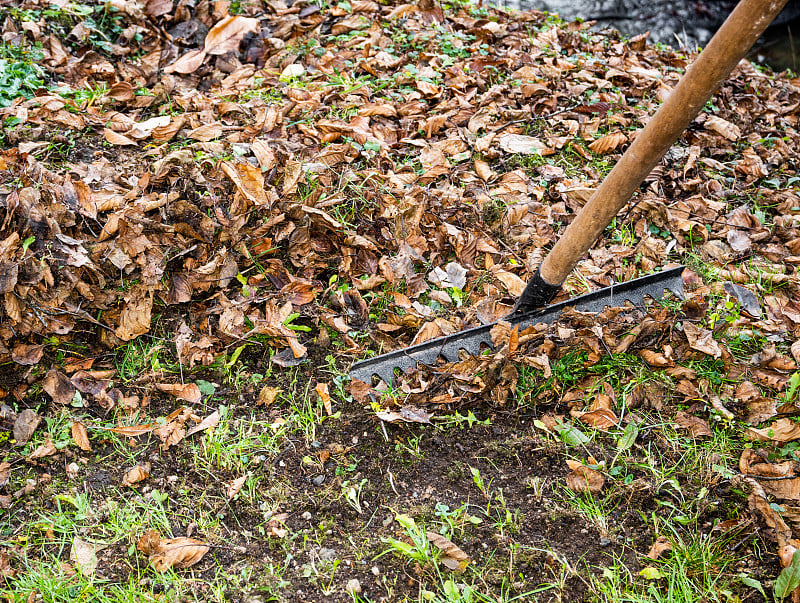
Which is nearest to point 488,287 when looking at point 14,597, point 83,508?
point 83,508

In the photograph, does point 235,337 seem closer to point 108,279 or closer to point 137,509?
point 108,279

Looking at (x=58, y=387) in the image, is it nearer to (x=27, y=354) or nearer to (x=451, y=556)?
(x=27, y=354)

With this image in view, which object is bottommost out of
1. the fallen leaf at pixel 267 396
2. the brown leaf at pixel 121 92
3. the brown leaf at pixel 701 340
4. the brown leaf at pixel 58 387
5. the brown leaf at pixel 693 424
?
the brown leaf at pixel 58 387

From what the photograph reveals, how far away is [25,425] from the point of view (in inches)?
70.7

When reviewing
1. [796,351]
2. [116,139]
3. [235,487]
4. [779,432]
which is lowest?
[235,487]

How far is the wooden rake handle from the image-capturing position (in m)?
1.45

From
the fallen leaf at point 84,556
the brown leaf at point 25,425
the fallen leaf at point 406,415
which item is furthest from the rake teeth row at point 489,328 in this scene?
the brown leaf at point 25,425

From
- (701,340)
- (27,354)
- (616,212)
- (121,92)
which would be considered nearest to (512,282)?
(616,212)

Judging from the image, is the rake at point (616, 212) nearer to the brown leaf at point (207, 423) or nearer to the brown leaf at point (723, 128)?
the brown leaf at point (207, 423)

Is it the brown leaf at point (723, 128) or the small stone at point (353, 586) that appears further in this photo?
the brown leaf at point (723, 128)

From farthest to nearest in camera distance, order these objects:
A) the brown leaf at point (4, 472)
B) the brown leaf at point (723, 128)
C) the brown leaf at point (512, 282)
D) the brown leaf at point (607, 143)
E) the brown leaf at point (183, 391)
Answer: the brown leaf at point (723, 128), the brown leaf at point (607, 143), the brown leaf at point (512, 282), the brown leaf at point (183, 391), the brown leaf at point (4, 472)

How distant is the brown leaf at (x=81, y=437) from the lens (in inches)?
70.1

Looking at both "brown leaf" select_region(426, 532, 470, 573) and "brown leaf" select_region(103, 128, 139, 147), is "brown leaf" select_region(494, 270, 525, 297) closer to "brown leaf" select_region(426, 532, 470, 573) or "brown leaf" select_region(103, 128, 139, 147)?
"brown leaf" select_region(426, 532, 470, 573)

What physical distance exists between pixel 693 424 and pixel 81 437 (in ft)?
6.18
